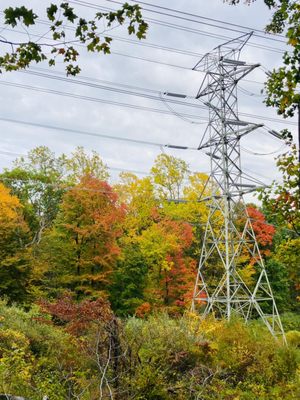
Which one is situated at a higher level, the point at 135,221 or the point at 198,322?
the point at 135,221

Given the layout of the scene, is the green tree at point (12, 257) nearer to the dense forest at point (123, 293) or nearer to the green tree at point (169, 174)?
the dense forest at point (123, 293)

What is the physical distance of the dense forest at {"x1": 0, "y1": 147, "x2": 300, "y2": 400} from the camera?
783 centimetres

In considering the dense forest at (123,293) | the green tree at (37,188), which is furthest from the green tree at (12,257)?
the green tree at (37,188)

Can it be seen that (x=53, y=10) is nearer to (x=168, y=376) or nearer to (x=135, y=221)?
(x=168, y=376)

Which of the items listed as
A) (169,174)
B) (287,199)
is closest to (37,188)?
(169,174)

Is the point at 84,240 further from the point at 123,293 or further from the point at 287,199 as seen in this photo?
the point at 287,199

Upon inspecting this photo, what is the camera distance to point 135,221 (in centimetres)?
2675

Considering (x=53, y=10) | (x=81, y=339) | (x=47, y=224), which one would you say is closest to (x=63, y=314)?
(x=81, y=339)

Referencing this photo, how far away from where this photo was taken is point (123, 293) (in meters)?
22.1

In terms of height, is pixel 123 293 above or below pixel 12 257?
below

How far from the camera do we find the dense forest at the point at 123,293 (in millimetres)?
7834

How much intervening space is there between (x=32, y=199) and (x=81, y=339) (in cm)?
2433

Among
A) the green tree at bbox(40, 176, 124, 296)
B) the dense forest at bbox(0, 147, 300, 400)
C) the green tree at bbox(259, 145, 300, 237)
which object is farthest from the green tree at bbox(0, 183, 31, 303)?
the green tree at bbox(259, 145, 300, 237)

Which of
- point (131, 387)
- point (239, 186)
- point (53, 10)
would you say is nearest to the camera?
point (53, 10)
